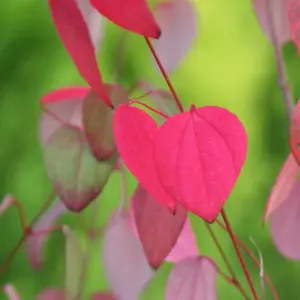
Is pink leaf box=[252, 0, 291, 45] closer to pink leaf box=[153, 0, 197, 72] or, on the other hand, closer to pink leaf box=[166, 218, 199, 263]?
pink leaf box=[153, 0, 197, 72]

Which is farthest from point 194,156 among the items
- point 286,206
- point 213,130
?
point 286,206

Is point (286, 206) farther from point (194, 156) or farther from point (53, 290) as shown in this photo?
point (53, 290)

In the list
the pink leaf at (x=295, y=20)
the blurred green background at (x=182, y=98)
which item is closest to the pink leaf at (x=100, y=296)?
the blurred green background at (x=182, y=98)

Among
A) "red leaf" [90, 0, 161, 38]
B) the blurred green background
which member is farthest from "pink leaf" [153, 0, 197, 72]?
"red leaf" [90, 0, 161, 38]

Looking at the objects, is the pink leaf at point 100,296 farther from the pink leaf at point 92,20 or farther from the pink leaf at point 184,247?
the pink leaf at point 92,20

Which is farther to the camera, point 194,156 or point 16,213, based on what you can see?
point 16,213

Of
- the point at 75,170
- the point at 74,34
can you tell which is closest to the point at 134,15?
the point at 74,34
